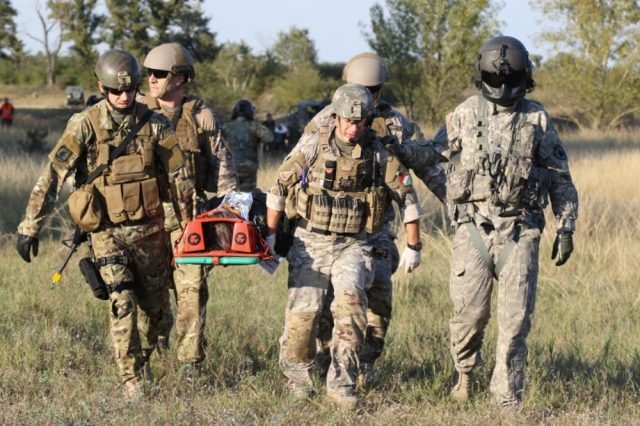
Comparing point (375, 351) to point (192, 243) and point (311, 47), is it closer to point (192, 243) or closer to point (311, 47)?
point (192, 243)

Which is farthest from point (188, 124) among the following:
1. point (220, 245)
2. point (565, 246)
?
point (565, 246)

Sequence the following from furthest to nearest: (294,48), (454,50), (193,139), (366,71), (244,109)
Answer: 1. (294,48)
2. (454,50)
3. (244,109)
4. (193,139)
5. (366,71)

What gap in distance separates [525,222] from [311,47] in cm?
6179

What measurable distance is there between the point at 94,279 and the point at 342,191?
4.76ft

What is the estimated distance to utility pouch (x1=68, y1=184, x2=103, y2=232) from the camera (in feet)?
17.8

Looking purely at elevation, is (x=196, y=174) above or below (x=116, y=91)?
below

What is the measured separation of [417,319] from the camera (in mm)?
7801

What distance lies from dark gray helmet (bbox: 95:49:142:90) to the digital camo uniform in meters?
1.03

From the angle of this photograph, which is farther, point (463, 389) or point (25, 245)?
point (463, 389)

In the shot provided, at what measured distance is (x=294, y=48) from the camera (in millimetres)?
65250

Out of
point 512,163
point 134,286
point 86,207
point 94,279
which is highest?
point 512,163

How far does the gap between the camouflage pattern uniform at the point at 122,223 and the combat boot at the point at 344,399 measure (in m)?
1.10

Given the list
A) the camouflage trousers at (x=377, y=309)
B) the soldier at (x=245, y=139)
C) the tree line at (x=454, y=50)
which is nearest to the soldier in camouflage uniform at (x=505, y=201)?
the camouflage trousers at (x=377, y=309)

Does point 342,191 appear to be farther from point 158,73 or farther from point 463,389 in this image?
point 158,73
